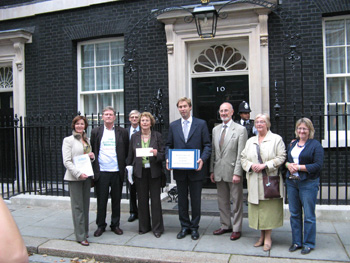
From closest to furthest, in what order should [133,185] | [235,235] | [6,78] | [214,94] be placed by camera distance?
[235,235], [133,185], [214,94], [6,78]

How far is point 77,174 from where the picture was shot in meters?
4.88

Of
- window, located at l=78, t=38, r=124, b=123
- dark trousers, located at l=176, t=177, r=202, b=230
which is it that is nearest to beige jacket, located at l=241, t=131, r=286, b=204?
dark trousers, located at l=176, t=177, r=202, b=230

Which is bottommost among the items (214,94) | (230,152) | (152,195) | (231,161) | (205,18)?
(152,195)

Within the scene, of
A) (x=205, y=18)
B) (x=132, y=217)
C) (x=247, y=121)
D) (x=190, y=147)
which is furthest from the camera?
(x=247, y=121)

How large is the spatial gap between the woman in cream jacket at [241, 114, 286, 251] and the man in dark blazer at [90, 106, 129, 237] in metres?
1.96

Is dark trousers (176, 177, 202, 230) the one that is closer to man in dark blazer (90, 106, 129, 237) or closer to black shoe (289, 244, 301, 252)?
man in dark blazer (90, 106, 129, 237)

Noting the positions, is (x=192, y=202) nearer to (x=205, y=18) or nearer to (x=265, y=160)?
(x=265, y=160)

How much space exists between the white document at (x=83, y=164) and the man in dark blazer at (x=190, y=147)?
3.73ft

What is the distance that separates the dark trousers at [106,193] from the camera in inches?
210

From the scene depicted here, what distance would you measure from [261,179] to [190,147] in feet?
3.69

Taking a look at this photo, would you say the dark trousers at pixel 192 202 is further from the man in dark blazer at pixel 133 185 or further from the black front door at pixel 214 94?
the black front door at pixel 214 94

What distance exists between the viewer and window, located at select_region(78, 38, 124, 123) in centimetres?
870

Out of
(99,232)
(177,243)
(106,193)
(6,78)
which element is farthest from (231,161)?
(6,78)

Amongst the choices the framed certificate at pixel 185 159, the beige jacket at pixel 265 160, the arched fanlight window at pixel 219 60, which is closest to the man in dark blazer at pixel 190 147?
the framed certificate at pixel 185 159
